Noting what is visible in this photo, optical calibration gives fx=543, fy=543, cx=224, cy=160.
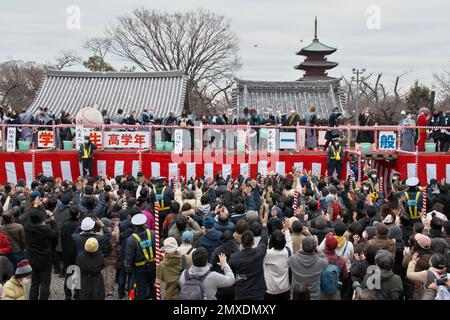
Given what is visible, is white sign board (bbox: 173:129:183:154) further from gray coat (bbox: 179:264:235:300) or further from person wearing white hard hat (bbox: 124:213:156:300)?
gray coat (bbox: 179:264:235:300)

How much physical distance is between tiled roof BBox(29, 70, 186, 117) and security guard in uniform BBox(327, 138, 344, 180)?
1358 cm

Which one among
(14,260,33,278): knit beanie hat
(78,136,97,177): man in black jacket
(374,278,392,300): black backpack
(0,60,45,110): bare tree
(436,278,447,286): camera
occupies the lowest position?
(374,278,392,300): black backpack

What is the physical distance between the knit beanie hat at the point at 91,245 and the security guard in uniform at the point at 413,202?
5255 mm

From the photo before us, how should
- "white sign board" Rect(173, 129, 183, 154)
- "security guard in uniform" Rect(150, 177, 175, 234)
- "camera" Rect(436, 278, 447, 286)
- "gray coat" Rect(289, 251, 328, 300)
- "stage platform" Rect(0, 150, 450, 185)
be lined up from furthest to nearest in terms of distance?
"white sign board" Rect(173, 129, 183, 154)
"stage platform" Rect(0, 150, 450, 185)
"security guard in uniform" Rect(150, 177, 175, 234)
"gray coat" Rect(289, 251, 328, 300)
"camera" Rect(436, 278, 447, 286)

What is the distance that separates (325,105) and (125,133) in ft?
49.3

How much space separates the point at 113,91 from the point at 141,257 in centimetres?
2393

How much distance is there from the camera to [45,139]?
58.6 feet

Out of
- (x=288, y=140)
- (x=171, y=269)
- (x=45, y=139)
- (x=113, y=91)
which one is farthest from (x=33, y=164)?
(x=113, y=91)

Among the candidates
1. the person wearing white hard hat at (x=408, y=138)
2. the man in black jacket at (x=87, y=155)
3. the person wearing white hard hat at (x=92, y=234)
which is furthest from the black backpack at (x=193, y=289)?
the person wearing white hard hat at (x=408, y=138)

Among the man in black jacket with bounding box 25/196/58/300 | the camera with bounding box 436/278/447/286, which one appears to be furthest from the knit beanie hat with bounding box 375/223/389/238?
the man in black jacket with bounding box 25/196/58/300

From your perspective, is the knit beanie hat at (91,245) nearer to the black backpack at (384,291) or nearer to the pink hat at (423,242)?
the black backpack at (384,291)

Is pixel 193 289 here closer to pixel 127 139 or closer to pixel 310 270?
pixel 310 270

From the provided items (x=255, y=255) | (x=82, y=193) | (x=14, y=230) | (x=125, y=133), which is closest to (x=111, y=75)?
(x=125, y=133)

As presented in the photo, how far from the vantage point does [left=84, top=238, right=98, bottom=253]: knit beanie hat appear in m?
7.22
